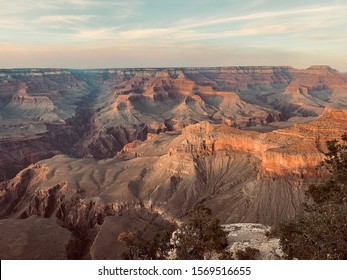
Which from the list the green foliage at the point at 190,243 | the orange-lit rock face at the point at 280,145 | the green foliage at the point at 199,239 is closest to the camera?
the green foliage at the point at 199,239

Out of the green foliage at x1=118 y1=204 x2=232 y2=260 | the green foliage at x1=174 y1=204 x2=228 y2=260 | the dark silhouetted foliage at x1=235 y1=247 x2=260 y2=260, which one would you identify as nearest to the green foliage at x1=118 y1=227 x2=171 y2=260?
the green foliage at x1=118 y1=204 x2=232 y2=260

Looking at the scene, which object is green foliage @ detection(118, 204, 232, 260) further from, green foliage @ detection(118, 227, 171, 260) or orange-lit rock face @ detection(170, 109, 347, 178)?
orange-lit rock face @ detection(170, 109, 347, 178)

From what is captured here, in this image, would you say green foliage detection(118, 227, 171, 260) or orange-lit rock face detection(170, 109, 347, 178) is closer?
green foliage detection(118, 227, 171, 260)

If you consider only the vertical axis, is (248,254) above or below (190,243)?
below

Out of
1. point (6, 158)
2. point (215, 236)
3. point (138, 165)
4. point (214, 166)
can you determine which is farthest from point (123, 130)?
point (215, 236)

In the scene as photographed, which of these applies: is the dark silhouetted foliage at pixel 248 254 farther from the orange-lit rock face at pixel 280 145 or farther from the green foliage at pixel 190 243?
the orange-lit rock face at pixel 280 145

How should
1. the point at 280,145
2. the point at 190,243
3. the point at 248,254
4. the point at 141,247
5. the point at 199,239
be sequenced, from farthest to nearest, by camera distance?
the point at 280,145
the point at 248,254
the point at 141,247
the point at 199,239
the point at 190,243

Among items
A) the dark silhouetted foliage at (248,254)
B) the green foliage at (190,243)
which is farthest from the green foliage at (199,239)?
the dark silhouetted foliage at (248,254)

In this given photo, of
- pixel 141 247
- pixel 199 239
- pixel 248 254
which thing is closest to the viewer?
pixel 199 239

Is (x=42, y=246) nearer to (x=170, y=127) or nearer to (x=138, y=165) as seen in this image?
(x=138, y=165)

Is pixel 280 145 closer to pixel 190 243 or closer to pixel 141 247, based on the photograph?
pixel 141 247

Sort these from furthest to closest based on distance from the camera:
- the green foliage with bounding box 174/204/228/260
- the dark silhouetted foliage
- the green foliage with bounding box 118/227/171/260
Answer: the dark silhouetted foliage, the green foliage with bounding box 118/227/171/260, the green foliage with bounding box 174/204/228/260

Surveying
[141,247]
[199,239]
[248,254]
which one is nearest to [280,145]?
[248,254]
